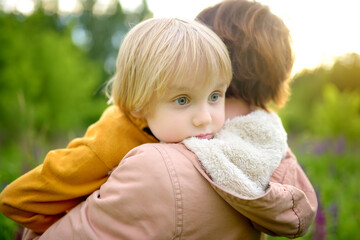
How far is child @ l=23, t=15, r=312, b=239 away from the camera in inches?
50.1

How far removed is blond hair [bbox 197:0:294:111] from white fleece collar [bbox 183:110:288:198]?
224mm

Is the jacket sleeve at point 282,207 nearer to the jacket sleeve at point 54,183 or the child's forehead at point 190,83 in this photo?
the child's forehead at point 190,83

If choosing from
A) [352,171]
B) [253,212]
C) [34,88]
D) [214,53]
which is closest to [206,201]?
[253,212]

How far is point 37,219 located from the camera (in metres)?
1.59

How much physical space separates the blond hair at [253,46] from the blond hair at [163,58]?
0.22 m

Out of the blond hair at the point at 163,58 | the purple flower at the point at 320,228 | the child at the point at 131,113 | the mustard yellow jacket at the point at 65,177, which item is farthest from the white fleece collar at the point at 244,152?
the purple flower at the point at 320,228

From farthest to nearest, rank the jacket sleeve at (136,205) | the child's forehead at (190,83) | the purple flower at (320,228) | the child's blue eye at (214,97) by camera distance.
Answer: the purple flower at (320,228), the child's blue eye at (214,97), the child's forehead at (190,83), the jacket sleeve at (136,205)

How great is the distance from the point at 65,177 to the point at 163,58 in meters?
0.66

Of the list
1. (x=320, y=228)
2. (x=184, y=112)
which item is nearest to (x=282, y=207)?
(x=184, y=112)

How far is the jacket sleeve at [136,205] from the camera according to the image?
49.6 inches

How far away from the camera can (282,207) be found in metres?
1.35

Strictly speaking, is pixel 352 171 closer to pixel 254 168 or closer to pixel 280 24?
pixel 280 24

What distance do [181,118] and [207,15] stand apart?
0.71 m

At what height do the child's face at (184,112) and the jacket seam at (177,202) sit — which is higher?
the child's face at (184,112)
